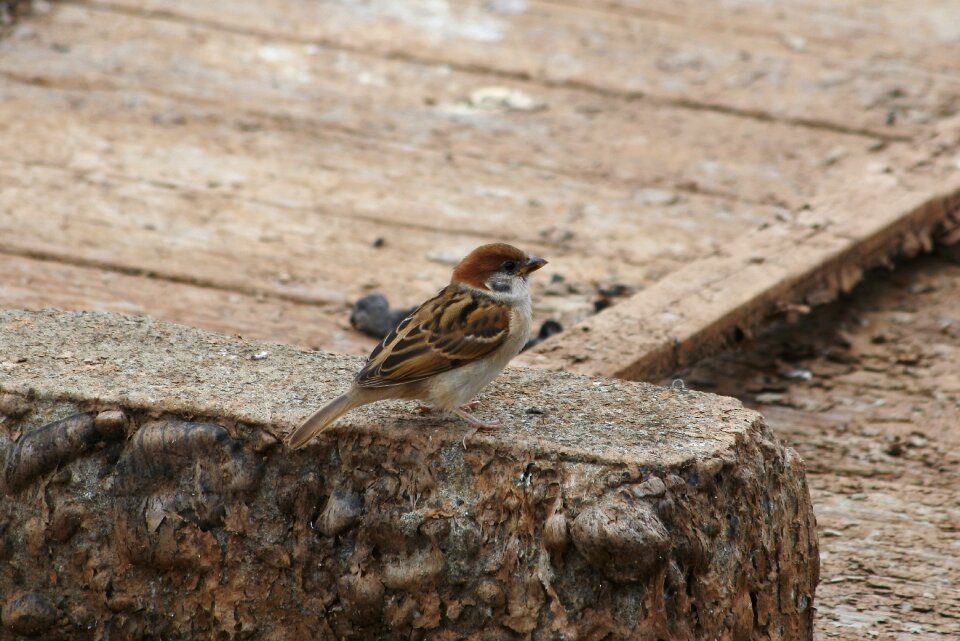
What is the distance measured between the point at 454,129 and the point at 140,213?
4.65 feet

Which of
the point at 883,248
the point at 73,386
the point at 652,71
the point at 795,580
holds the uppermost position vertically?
the point at 652,71

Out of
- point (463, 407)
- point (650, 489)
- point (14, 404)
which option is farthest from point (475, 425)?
point (14, 404)

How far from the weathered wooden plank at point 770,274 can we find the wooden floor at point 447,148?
0.05ft

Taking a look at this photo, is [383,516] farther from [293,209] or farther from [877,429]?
[293,209]

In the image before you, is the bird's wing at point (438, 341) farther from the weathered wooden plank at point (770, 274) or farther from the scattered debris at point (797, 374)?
the scattered debris at point (797, 374)

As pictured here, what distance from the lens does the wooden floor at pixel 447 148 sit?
4.58 m

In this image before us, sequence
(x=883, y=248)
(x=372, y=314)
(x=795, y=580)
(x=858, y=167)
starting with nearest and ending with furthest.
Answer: (x=795, y=580) → (x=372, y=314) → (x=883, y=248) → (x=858, y=167)

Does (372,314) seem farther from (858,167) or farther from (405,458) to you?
(858,167)

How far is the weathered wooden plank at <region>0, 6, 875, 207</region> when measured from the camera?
18.3 ft

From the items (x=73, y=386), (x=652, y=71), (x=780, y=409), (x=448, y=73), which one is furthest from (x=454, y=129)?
(x=73, y=386)

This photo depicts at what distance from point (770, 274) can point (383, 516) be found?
1977 millimetres

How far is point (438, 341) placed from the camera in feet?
10.4

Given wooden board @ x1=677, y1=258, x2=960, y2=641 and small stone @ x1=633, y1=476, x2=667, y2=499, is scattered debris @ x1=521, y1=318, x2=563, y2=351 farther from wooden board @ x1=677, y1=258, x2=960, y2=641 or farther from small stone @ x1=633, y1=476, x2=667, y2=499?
small stone @ x1=633, y1=476, x2=667, y2=499

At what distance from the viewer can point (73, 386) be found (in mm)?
3008
